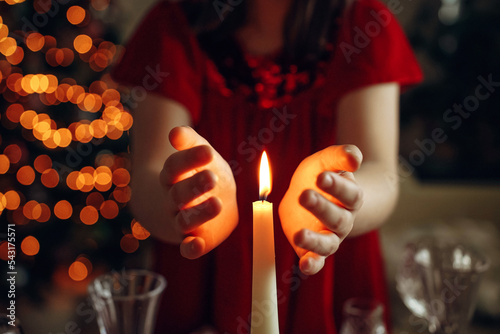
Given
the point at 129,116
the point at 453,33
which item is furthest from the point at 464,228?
the point at 129,116

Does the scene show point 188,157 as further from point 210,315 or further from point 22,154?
point 22,154

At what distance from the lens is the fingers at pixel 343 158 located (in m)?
0.39

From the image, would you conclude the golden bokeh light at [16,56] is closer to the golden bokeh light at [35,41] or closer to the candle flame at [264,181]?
the golden bokeh light at [35,41]

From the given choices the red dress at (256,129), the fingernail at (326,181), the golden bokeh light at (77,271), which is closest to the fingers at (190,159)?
the fingernail at (326,181)

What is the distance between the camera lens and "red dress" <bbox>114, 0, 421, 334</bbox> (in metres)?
0.81

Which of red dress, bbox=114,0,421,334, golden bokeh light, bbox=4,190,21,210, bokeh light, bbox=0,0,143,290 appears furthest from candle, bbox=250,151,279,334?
golden bokeh light, bbox=4,190,21,210

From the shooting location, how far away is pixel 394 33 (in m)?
0.85

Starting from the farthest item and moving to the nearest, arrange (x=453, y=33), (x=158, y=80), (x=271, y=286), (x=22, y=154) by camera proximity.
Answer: (x=453, y=33) < (x=22, y=154) < (x=158, y=80) < (x=271, y=286)

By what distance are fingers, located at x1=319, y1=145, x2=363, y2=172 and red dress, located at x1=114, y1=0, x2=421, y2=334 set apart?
398mm

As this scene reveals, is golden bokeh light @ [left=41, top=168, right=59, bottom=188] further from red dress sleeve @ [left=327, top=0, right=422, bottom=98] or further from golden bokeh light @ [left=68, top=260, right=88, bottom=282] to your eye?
red dress sleeve @ [left=327, top=0, right=422, bottom=98]

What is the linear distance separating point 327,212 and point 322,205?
13mm

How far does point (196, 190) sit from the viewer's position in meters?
0.39

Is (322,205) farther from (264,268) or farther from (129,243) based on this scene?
(129,243)

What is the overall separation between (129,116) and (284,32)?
1133 mm
